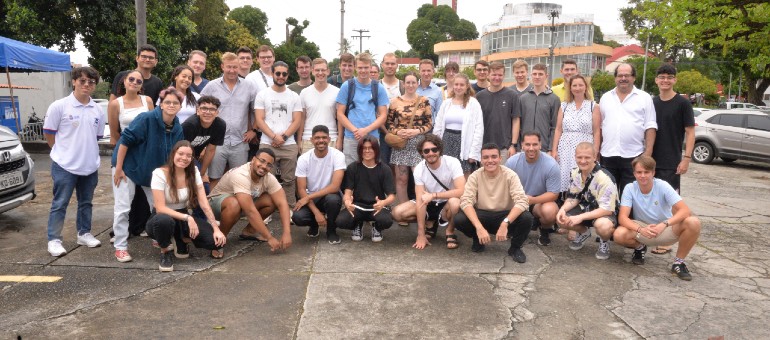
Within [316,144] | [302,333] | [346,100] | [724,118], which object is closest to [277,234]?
[316,144]

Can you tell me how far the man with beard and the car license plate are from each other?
A: 6.89 feet

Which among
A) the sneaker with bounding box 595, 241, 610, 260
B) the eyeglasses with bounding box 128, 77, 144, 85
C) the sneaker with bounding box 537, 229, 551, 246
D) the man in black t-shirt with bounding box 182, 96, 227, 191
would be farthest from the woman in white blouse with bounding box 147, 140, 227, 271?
the sneaker with bounding box 595, 241, 610, 260

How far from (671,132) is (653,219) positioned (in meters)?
1.19

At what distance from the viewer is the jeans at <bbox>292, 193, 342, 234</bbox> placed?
5645mm

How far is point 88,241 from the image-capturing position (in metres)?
5.37

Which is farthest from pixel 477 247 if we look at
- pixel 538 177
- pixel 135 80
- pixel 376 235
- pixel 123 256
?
pixel 135 80

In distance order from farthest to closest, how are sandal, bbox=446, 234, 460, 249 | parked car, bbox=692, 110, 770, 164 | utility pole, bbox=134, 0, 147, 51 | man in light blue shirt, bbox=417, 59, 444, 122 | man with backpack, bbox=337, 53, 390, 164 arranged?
parked car, bbox=692, 110, 770, 164 < utility pole, bbox=134, 0, 147, 51 < man in light blue shirt, bbox=417, 59, 444, 122 < man with backpack, bbox=337, 53, 390, 164 < sandal, bbox=446, 234, 460, 249

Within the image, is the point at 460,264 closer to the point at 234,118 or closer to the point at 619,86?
the point at 619,86

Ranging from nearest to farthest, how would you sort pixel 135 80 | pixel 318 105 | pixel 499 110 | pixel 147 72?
pixel 135 80
pixel 147 72
pixel 499 110
pixel 318 105

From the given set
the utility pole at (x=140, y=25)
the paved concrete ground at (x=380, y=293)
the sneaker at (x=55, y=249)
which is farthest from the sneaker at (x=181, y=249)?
the utility pole at (x=140, y=25)

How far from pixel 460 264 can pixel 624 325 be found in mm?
1594

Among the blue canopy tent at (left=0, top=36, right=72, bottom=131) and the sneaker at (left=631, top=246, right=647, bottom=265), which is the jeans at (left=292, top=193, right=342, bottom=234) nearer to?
the sneaker at (left=631, top=246, right=647, bottom=265)

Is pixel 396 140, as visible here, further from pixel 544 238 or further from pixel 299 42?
pixel 299 42

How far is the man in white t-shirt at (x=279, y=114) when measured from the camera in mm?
6199
